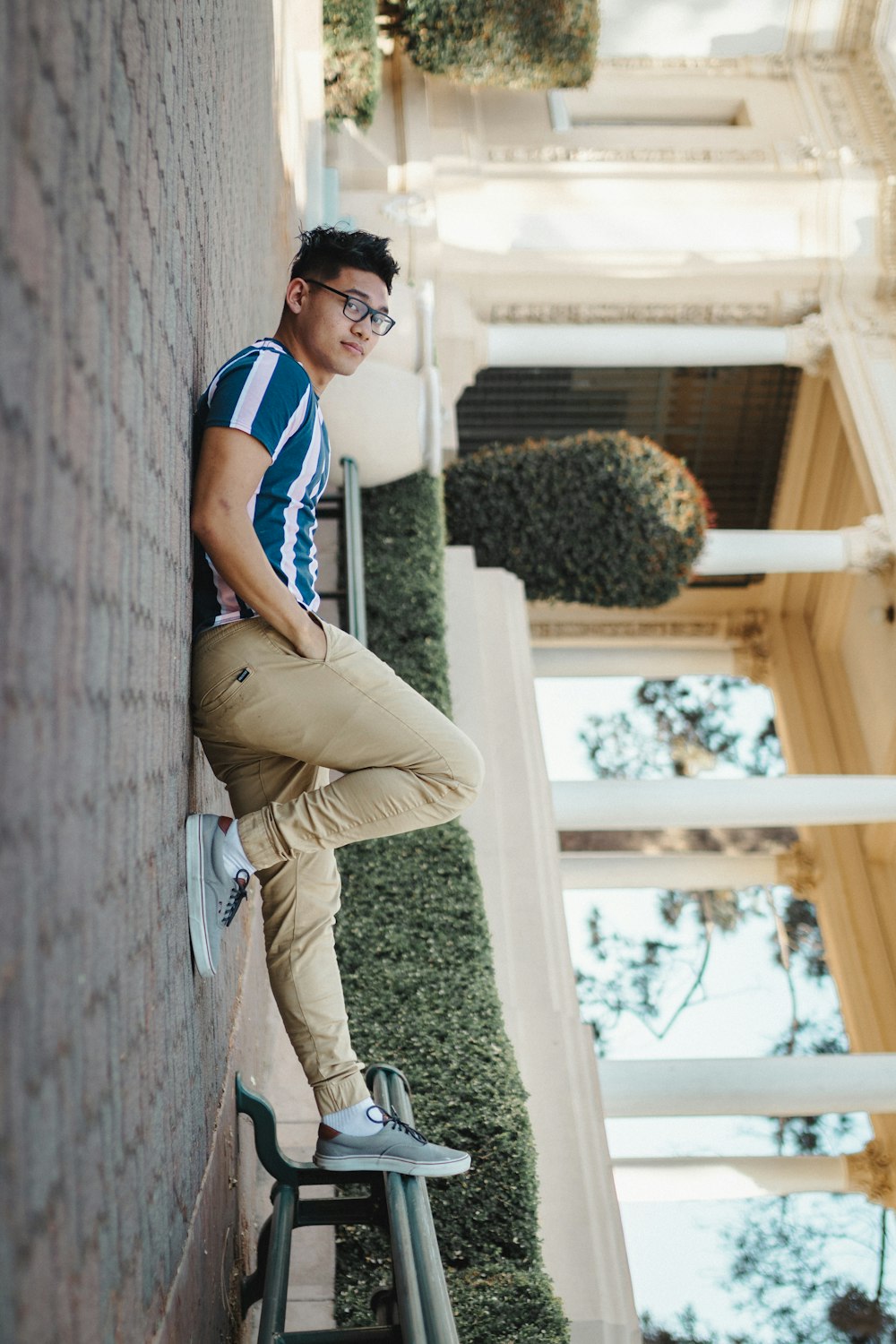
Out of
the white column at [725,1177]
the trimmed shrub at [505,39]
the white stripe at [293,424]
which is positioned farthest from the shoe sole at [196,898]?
the trimmed shrub at [505,39]

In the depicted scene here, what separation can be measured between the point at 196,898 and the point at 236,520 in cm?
72

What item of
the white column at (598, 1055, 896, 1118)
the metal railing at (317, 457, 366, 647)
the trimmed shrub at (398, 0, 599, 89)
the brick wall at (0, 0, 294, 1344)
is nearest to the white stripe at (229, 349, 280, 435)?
the brick wall at (0, 0, 294, 1344)

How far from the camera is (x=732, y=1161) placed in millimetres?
10977

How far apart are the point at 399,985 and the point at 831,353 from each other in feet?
27.6

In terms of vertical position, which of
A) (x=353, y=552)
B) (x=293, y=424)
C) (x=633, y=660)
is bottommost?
(x=293, y=424)

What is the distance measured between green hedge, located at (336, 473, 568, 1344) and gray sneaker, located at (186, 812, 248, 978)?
184cm

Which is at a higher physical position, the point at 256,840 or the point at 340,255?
Answer: the point at 340,255

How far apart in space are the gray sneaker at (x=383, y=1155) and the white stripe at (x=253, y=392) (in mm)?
1517

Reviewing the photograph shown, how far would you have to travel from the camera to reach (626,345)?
1106 centimetres

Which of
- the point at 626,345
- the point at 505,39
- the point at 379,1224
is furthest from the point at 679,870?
the point at 379,1224

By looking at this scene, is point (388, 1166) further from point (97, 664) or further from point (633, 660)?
point (633, 660)

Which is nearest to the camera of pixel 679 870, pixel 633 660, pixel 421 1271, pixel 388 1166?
pixel 421 1271

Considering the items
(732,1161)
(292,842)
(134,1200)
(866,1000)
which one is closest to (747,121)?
(866,1000)

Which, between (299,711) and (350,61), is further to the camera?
(350,61)
